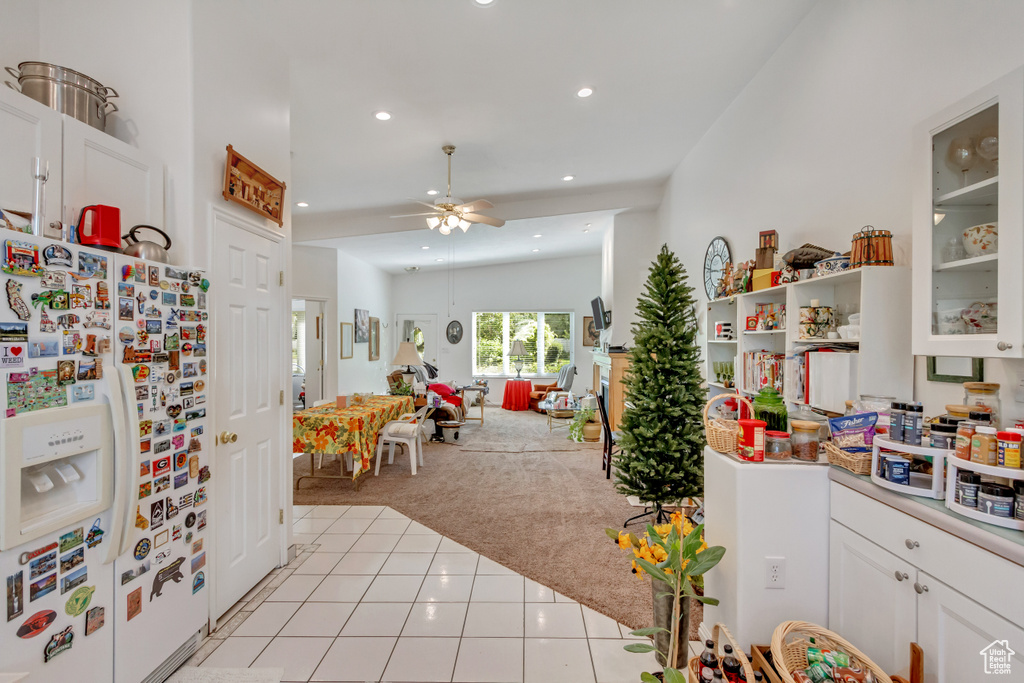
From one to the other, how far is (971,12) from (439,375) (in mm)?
9580

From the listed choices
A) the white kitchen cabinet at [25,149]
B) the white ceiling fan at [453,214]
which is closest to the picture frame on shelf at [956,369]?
the white kitchen cabinet at [25,149]

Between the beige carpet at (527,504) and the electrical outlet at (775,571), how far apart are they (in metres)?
0.80

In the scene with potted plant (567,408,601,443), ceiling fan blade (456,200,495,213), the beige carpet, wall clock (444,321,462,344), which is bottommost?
the beige carpet

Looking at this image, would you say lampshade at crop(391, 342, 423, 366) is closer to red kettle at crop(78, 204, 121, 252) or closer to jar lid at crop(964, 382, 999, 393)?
red kettle at crop(78, 204, 121, 252)

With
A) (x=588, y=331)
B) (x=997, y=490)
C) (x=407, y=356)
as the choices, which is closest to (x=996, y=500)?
(x=997, y=490)

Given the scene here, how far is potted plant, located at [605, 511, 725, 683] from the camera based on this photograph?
5.82 ft

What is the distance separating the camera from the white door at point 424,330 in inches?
416

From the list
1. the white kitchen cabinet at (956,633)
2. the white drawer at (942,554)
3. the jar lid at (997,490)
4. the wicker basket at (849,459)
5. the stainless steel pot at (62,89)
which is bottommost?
the white kitchen cabinet at (956,633)

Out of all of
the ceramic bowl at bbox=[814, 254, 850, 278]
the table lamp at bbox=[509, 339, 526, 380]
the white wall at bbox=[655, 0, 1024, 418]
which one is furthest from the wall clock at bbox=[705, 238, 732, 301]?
the table lamp at bbox=[509, 339, 526, 380]

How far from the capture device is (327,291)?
750cm

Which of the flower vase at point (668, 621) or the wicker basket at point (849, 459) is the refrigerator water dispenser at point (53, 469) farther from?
the wicker basket at point (849, 459)

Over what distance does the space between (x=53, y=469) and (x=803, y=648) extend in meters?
2.44

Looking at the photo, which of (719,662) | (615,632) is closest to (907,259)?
(719,662)

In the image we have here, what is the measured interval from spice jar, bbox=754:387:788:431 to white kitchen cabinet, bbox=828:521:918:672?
0.41 metres
